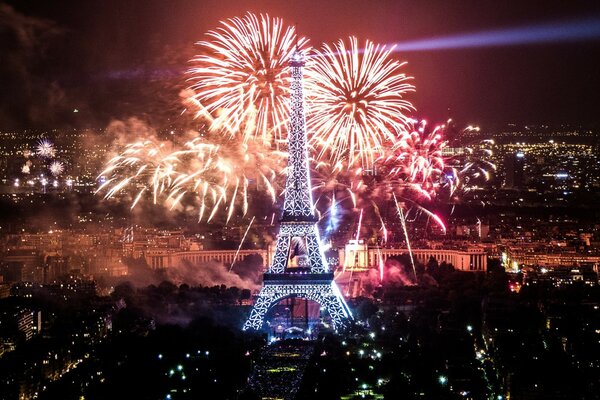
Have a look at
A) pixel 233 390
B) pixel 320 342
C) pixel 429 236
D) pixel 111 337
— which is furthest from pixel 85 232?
pixel 233 390

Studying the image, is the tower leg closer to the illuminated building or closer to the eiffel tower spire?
the eiffel tower spire

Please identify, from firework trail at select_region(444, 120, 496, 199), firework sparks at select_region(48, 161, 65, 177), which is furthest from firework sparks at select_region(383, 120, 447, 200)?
firework sparks at select_region(48, 161, 65, 177)

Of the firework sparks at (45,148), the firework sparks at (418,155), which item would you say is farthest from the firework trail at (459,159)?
the firework sparks at (45,148)

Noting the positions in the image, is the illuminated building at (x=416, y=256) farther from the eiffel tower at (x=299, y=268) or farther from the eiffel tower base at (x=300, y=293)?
the eiffel tower at (x=299, y=268)

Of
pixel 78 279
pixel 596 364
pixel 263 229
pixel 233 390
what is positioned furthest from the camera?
pixel 263 229

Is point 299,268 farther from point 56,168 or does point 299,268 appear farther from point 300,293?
point 56,168

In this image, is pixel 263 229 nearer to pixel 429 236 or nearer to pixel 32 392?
pixel 429 236
